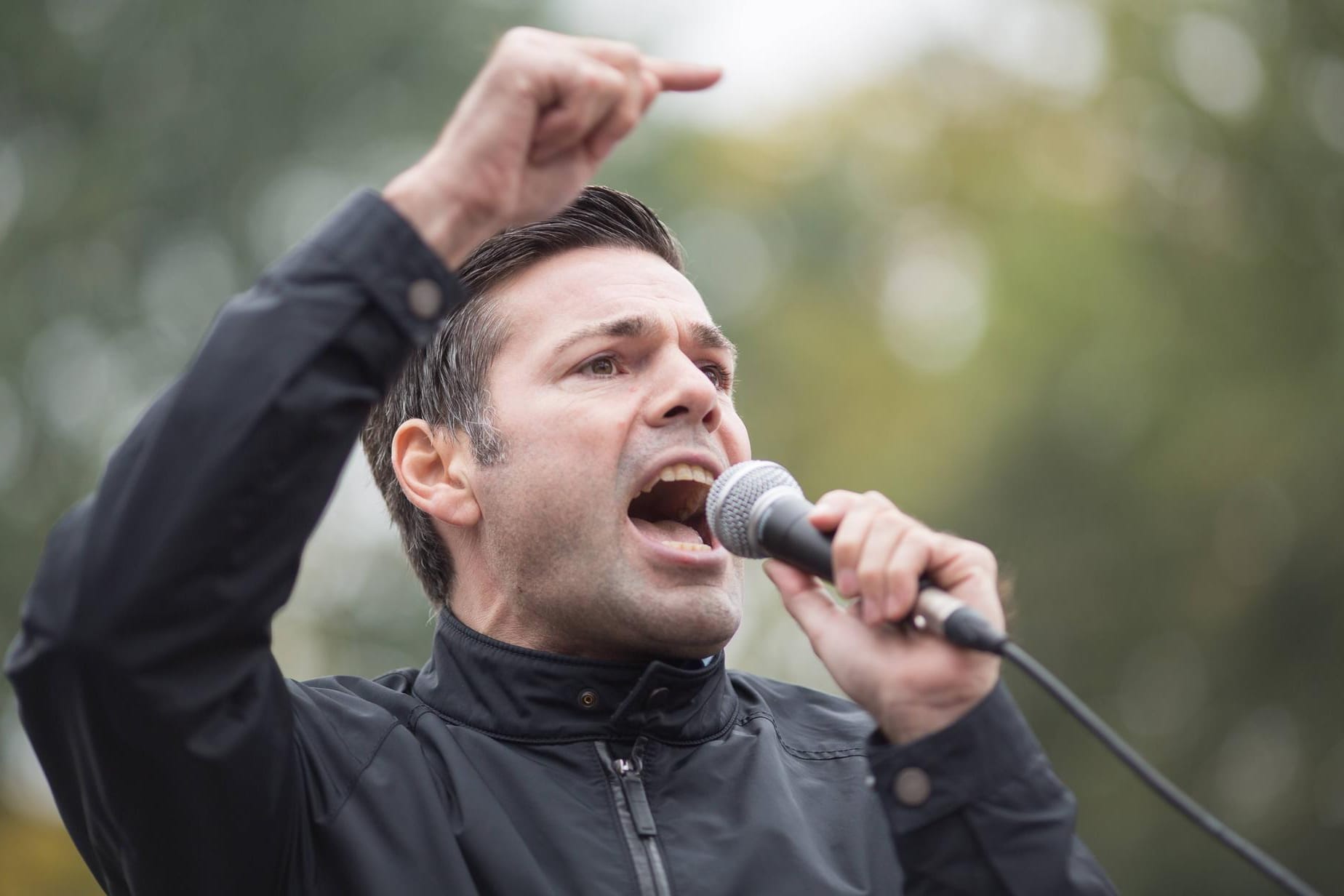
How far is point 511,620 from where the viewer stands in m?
3.27

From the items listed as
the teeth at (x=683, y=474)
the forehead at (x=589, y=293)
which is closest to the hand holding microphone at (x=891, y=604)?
the teeth at (x=683, y=474)

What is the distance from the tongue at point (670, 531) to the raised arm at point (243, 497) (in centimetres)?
99

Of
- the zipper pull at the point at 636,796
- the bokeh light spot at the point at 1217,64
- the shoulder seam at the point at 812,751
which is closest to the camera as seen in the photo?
the zipper pull at the point at 636,796

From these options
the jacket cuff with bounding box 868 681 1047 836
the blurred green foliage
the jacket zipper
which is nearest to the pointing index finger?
the jacket cuff with bounding box 868 681 1047 836

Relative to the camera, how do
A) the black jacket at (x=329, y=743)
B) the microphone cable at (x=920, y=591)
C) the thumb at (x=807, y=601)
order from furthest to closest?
1. the thumb at (x=807, y=601)
2. the black jacket at (x=329, y=743)
3. the microphone cable at (x=920, y=591)

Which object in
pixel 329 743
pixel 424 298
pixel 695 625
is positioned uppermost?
pixel 424 298

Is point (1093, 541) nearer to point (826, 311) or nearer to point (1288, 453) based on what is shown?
point (1288, 453)

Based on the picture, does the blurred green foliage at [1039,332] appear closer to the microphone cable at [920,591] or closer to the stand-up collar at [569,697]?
the stand-up collar at [569,697]

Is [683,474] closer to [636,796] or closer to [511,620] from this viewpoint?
[511,620]

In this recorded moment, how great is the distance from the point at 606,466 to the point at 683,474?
0.16 metres

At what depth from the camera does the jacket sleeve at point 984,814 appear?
7.73 ft

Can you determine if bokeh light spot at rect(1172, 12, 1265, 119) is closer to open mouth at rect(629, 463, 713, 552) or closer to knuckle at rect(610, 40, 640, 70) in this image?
open mouth at rect(629, 463, 713, 552)

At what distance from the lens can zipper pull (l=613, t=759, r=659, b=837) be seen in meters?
2.76

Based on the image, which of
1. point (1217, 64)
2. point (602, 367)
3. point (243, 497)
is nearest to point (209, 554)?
point (243, 497)
